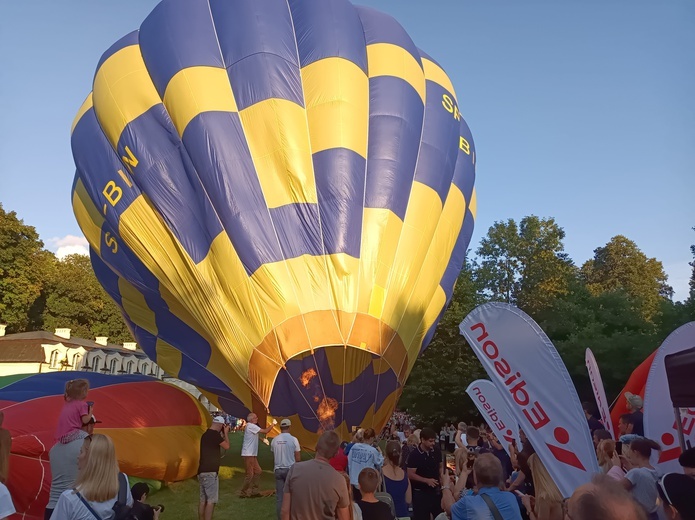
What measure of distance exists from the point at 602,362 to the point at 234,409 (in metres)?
13.5

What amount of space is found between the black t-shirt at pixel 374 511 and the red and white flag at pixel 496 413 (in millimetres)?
3456

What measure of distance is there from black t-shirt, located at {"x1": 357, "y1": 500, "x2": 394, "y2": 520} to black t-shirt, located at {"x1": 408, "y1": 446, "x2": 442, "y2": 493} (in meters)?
1.71

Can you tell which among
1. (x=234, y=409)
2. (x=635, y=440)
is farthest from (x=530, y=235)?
(x=635, y=440)

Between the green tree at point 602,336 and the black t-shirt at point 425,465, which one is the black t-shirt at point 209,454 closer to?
the black t-shirt at point 425,465

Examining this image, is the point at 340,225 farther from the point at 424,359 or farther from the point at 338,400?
the point at 424,359

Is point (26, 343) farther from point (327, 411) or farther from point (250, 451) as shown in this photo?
point (327, 411)

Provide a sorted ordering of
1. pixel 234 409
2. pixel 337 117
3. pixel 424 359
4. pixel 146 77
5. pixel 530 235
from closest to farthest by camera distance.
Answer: pixel 337 117, pixel 146 77, pixel 234 409, pixel 424 359, pixel 530 235

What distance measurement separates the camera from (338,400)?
838 cm

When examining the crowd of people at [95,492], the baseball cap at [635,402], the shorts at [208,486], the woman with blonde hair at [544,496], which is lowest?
the shorts at [208,486]

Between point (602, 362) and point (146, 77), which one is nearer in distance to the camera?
point (146, 77)

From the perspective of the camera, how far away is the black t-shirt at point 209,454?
6.95m

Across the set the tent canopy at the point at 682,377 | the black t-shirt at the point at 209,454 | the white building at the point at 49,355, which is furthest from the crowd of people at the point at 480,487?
the white building at the point at 49,355

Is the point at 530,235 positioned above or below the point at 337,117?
above

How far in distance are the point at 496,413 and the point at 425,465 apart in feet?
10.6
